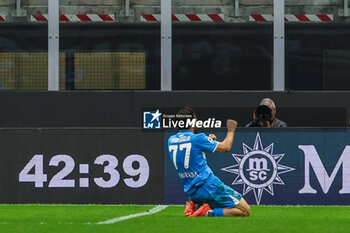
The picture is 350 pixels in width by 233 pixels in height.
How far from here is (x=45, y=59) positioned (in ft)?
56.4

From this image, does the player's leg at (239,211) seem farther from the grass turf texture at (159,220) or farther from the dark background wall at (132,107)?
the dark background wall at (132,107)

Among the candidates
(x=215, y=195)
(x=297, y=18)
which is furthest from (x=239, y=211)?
(x=297, y=18)

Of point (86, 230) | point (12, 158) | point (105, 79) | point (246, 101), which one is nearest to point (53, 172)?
point (12, 158)

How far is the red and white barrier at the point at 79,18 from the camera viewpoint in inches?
671

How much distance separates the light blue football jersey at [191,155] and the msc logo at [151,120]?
3528 millimetres

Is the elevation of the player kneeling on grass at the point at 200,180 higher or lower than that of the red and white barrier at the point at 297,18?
lower

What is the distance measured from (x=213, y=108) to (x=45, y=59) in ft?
8.42

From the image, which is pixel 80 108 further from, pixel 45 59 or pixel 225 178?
pixel 225 178

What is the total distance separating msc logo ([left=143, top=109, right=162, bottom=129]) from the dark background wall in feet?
0.28

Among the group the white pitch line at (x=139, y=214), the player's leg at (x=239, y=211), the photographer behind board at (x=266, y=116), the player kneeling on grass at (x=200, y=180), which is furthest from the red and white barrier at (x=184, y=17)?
the player's leg at (x=239, y=211)

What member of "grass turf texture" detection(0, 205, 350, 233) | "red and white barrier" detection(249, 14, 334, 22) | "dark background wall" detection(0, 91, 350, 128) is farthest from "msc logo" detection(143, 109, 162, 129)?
"red and white barrier" detection(249, 14, 334, 22)

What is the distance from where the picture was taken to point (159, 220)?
1238 centimetres

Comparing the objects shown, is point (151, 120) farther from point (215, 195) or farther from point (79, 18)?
point (215, 195)

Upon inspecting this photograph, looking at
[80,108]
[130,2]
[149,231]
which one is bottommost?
[149,231]
